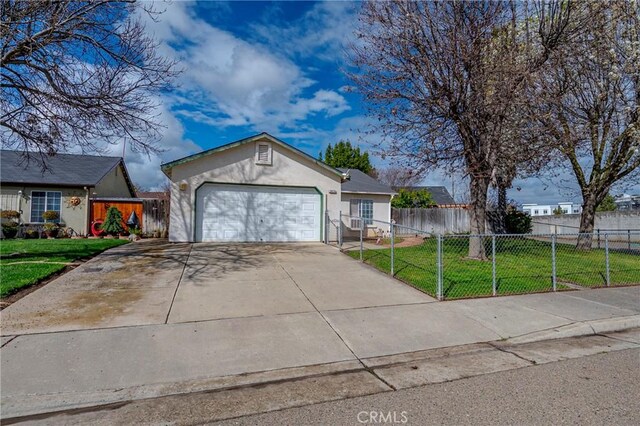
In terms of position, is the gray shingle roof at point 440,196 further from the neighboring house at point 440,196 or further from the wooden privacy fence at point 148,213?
the wooden privacy fence at point 148,213

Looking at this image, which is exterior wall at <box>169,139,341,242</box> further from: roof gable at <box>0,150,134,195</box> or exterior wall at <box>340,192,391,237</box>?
roof gable at <box>0,150,134,195</box>

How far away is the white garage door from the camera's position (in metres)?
13.8

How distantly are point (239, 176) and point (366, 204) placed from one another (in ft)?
28.8

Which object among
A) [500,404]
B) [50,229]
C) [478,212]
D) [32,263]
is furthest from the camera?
[50,229]

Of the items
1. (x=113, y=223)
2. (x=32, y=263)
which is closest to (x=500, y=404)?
(x=32, y=263)

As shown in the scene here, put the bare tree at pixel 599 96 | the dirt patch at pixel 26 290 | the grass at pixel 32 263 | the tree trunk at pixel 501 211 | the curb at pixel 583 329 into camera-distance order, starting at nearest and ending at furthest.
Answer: the curb at pixel 583 329, the dirt patch at pixel 26 290, the grass at pixel 32 263, the bare tree at pixel 599 96, the tree trunk at pixel 501 211

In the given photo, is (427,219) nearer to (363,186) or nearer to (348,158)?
(363,186)

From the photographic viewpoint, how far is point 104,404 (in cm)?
Result: 328

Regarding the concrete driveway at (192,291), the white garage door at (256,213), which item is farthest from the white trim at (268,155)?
the concrete driveway at (192,291)

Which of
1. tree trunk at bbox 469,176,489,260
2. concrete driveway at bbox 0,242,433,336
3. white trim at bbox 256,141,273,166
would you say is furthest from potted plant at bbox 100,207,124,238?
tree trunk at bbox 469,176,489,260

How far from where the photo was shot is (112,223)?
1688 centimetres

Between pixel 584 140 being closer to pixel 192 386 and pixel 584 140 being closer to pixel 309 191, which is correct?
pixel 309 191

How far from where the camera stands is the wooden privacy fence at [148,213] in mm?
16922

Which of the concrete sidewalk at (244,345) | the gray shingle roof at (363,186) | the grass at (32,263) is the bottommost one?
the concrete sidewalk at (244,345)
